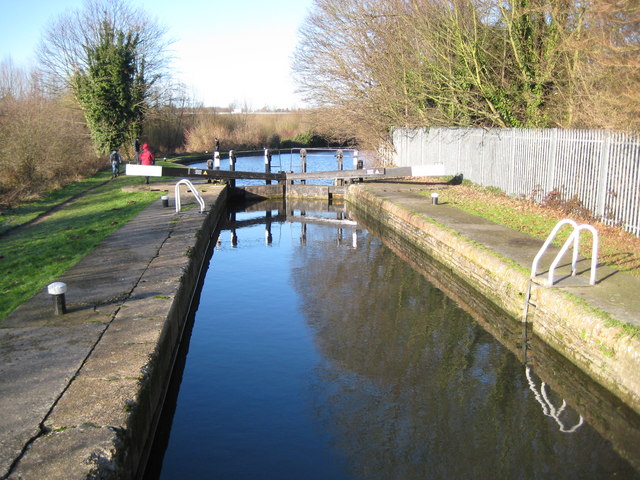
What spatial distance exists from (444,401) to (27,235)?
30.3ft

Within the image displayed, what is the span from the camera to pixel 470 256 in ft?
32.7

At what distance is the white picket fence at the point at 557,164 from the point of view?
34.9ft

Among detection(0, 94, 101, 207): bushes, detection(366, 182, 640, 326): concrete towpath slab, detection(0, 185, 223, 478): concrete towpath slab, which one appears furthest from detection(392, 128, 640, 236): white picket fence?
detection(0, 94, 101, 207): bushes

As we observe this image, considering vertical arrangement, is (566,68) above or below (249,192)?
above

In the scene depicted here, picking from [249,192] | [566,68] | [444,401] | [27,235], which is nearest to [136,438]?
[444,401]

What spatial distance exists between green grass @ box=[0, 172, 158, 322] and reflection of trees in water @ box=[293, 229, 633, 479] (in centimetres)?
370

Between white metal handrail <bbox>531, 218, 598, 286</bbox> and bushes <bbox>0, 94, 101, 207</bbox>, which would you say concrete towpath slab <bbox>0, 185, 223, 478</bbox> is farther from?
bushes <bbox>0, 94, 101, 207</bbox>

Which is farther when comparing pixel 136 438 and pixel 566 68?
pixel 566 68

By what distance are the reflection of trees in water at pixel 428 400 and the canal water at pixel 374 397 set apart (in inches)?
0.6

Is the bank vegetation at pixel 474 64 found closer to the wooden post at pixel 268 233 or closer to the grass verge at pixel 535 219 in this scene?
the grass verge at pixel 535 219

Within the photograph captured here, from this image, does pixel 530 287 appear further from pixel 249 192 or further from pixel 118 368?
pixel 249 192

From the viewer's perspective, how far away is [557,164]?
1338 cm

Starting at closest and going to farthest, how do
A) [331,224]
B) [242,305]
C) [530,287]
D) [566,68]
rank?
[530,287]
[242,305]
[566,68]
[331,224]

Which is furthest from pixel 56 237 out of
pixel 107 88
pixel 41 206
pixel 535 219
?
pixel 107 88
